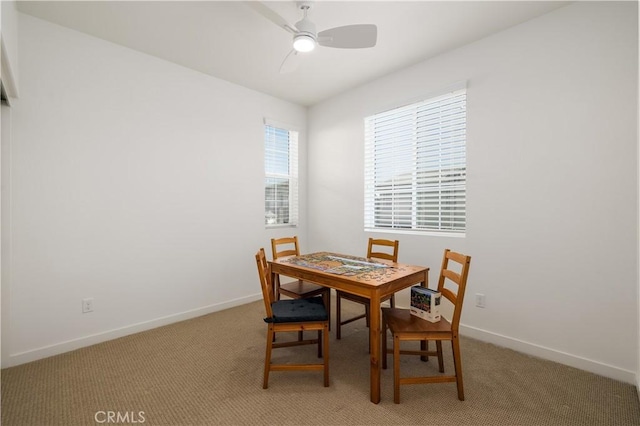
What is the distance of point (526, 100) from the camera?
7.73 ft

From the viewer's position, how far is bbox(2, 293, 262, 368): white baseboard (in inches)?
87.2

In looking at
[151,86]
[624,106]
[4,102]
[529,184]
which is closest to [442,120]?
[529,184]

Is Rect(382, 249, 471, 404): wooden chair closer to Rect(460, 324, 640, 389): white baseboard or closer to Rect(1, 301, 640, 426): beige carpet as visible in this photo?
Rect(1, 301, 640, 426): beige carpet

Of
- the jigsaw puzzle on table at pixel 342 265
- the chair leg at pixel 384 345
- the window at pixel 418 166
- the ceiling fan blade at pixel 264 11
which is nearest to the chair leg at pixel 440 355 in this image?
the chair leg at pixel 384 345

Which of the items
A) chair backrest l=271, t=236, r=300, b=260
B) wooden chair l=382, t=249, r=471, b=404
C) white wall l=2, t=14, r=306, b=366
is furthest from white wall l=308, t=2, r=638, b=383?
white wall l=2, t=14, r=306, b=366

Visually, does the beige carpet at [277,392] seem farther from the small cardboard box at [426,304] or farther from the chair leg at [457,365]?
the small cardboard box at [426,304]

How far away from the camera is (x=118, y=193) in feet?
8.77

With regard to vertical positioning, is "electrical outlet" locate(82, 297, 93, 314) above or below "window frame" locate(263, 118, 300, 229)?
below

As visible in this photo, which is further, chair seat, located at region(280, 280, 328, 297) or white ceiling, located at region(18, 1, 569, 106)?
chair seat, located at region(280, 280, 328, 297)

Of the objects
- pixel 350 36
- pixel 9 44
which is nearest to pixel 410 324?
pixel 350 36

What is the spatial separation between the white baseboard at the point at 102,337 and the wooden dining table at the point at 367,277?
1.25 meters

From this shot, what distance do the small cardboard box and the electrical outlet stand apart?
2686 mm

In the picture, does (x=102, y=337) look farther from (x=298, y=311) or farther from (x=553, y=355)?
(x=553, y=355)

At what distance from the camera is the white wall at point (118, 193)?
226cm
